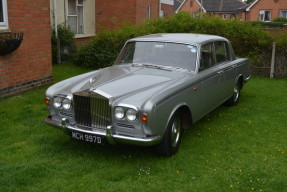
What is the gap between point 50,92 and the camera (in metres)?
5.37

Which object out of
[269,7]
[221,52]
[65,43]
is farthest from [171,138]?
[269,7]

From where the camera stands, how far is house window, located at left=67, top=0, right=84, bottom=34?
16328 millimetres

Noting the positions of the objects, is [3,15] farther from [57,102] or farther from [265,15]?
[265,15]

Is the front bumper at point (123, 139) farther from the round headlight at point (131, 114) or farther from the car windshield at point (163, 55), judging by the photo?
the car windshield at point (163, 55)

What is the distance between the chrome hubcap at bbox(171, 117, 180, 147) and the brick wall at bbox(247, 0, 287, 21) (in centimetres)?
4297

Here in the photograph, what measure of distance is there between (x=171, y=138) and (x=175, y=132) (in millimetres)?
189

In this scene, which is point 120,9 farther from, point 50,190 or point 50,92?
point 50,190

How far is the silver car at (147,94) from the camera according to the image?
15.1 ft

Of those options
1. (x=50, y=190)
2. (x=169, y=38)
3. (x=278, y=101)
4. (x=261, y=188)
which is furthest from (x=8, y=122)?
(x=278, y=101)

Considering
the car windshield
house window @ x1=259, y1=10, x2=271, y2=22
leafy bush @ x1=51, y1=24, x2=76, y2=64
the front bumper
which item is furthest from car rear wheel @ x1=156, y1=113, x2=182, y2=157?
house window @ x1=259, y1=10, x2=271, y2=22

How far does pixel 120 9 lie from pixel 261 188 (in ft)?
51.4

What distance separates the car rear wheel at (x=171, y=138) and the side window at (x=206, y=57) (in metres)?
1.26

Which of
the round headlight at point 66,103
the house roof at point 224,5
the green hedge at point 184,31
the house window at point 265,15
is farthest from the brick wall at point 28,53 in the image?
the house roof at point 224,5

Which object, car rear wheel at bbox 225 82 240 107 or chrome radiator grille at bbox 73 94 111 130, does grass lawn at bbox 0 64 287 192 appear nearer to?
chrome radiator grille at bbox 73 94 111 130
